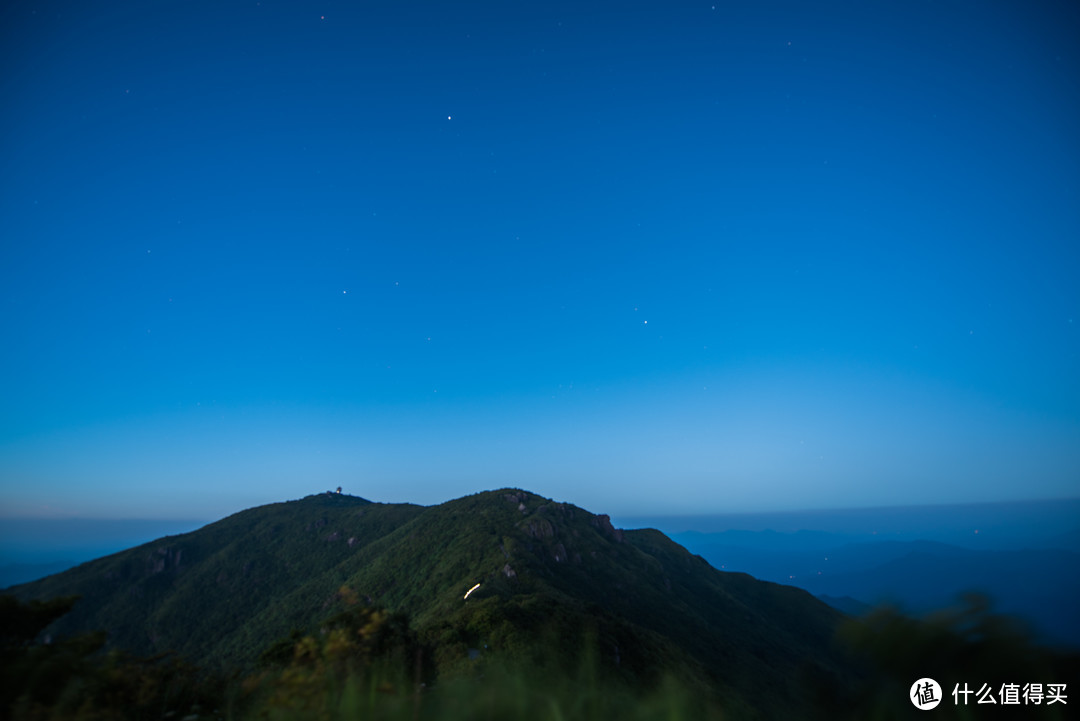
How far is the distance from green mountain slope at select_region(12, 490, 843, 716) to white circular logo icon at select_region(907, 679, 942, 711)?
22303 mm

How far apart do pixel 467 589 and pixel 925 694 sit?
57.6 m

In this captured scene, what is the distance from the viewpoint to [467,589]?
53.3 meters

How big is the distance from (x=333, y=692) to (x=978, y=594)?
17.4ft

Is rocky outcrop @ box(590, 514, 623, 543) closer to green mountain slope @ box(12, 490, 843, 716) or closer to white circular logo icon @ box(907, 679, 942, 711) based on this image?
green mountain slope @ box(12, 490, 843, 716)

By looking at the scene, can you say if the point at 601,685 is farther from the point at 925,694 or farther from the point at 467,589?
the point at 467,589

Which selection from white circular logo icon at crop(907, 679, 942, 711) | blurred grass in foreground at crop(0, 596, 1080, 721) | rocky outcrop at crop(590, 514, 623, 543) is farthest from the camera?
rocky outcrop at crop(590, 514, 623, 543)

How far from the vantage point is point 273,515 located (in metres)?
139

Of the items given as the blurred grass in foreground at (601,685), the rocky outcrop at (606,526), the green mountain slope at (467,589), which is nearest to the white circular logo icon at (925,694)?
the blurred grass in foreground at (601,685)

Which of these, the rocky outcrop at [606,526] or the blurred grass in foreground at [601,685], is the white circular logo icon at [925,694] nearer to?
the blurred grass in foreground at [601,685]

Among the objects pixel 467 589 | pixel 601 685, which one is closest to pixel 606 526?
pixel 467 589

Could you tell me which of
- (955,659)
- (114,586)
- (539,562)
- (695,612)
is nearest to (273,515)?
(114,586)

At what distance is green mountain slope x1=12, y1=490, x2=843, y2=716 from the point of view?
33.8 metres

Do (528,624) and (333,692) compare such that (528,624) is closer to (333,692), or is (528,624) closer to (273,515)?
(333,692)

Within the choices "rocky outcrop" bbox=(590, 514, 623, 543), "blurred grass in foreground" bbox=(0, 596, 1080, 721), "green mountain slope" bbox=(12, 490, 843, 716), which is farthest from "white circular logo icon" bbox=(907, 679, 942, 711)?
"rocky outcrop" bbox=(590, 514, 623, 543)
